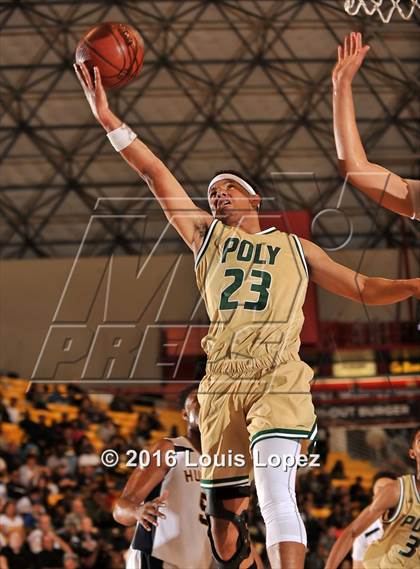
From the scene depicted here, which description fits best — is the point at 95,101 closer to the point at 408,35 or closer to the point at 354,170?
the point at 354,170

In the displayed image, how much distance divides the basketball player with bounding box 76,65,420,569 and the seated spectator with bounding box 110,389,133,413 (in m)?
13.3

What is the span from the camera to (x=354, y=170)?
3787 millimetres

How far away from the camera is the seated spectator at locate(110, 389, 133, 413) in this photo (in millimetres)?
17609

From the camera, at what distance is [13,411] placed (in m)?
15.0

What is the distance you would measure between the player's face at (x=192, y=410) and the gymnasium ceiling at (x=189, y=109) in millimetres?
16097

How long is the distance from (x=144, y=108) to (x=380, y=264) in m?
6.26

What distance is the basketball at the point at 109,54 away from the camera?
4.72 m

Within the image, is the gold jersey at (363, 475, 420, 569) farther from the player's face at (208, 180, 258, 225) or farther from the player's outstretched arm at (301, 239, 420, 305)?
the player's face at (208, 180, 258, 225)

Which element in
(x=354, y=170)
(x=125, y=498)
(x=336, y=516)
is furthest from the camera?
(x=336, y=516)

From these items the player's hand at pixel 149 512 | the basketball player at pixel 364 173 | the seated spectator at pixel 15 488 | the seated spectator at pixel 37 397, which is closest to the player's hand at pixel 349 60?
the basketball player at pixel 364 173

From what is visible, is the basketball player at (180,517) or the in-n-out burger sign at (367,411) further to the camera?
the in-n-out burger sign at (367,411)

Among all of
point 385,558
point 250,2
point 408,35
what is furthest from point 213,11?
point 385,558

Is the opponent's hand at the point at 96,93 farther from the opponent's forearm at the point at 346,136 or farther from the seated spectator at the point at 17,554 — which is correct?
the seated spectator at the point at 17,554

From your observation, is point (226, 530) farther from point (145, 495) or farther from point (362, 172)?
point (362, 172)
